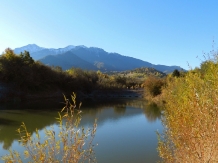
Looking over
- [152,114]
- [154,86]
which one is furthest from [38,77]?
[152,114]

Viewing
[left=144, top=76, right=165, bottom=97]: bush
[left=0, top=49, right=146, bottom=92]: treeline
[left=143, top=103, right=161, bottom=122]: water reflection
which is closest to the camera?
[left=143, top=103, right=161, bottom=122]: water reflection

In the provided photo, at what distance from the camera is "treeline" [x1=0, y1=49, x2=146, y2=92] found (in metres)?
29.6

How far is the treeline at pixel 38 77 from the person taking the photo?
2961cm

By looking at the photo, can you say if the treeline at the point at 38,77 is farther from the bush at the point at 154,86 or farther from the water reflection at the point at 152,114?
the water reflection at the point at 152,114

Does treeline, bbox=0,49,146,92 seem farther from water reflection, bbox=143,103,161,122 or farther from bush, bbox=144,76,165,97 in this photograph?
water reflection, bbox=143,103,161,122

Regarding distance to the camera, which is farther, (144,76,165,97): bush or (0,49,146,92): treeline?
(144,76,165,97): bush

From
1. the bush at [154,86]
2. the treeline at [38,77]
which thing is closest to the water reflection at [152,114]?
the bush at [154,86]

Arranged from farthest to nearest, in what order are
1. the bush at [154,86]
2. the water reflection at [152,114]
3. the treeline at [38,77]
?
the bush at [154,86]
the treeline at [38,77]
the water reflection at [152,114]

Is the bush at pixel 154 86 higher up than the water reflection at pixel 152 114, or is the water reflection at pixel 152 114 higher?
the bush at pixel 154 86

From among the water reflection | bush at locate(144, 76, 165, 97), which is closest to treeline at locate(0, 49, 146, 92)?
bush at locate(144, 76, 165, 97)

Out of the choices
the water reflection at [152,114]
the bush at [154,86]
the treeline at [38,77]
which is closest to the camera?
the water reflection at [152,114]

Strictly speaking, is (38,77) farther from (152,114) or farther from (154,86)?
(152,114)

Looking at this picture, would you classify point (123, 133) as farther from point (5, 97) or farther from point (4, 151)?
point (5, 97)

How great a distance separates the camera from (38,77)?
32.6 meters
